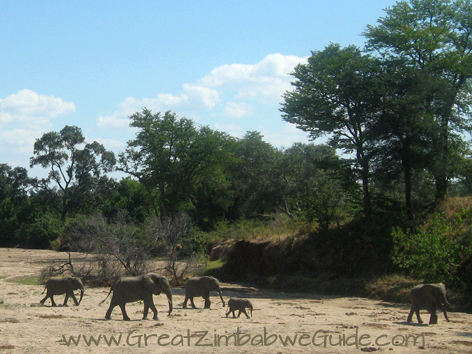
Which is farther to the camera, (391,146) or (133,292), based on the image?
(391,146)

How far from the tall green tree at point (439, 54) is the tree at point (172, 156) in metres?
23.0

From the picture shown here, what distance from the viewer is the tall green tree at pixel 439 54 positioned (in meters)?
27.0

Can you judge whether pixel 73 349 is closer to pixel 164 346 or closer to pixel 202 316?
pixel 164 346

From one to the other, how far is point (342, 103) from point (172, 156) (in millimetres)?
23980

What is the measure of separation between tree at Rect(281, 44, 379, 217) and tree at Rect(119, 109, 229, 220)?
19878 mm

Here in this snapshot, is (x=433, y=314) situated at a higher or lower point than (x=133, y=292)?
lower

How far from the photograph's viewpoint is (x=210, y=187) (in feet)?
174

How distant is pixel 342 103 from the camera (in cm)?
2862

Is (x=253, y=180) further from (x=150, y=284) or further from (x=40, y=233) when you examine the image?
(x=150, y=284)

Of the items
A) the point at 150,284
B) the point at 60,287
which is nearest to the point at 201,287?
the point at 150,284

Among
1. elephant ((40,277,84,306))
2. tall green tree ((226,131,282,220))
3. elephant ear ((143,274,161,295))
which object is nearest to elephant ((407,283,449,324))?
elephant ear ((143,274,161,295))

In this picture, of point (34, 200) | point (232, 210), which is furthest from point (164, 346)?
point (34, 200)

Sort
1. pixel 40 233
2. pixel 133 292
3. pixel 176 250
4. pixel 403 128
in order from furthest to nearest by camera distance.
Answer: pixel 40 233, pixel 176 250, pixel 403 128, pixel 133 292

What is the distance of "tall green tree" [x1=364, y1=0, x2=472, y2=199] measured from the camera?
88.7 feet
